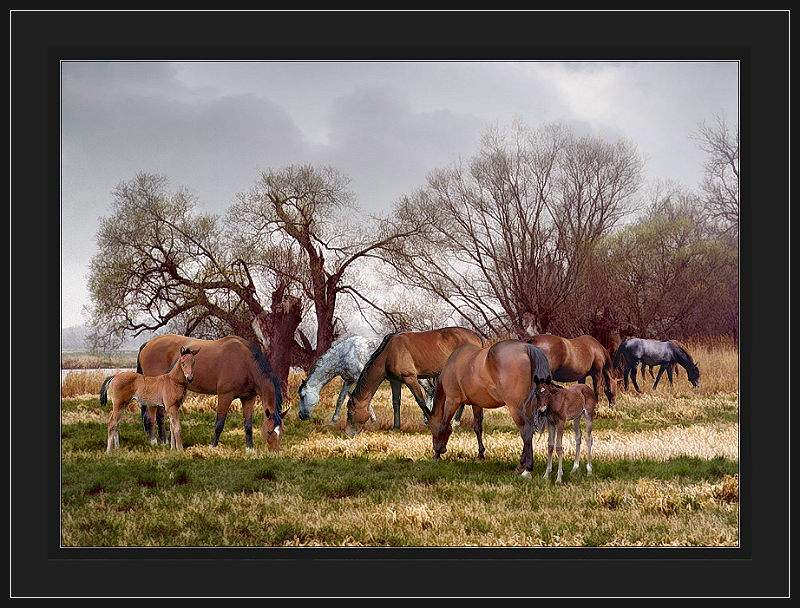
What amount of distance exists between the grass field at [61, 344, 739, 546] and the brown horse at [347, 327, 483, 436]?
600 millimetres

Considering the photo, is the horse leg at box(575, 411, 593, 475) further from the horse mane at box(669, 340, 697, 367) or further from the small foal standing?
the small foal standing

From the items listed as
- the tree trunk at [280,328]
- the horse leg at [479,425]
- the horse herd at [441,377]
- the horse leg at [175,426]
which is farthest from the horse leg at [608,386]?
the horse leg at [175,426]

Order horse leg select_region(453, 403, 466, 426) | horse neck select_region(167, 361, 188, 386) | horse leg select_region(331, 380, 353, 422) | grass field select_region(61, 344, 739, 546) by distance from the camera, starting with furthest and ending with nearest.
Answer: horse leg select_region(453, 403, 466, 426) → horse leg select_region(331, 380, 353, 422) → horse neck select_region(167, 361, 188, 386) → grass field select_region(61, 344, 739, 546)

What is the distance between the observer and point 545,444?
306 inches

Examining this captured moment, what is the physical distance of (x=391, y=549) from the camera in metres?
6.02

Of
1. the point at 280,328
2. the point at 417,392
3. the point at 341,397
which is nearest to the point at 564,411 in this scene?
the point at 417,392

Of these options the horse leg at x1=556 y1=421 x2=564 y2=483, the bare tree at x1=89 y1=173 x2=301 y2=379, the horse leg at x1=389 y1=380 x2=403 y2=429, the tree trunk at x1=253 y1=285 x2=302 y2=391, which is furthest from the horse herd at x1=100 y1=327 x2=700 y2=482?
the horse leg at x1=389 y1=380 x2=403 y2=429

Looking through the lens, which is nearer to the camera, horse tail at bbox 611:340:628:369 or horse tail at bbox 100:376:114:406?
horse tail at bbox 100:376:114:406

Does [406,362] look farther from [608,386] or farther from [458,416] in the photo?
[608,386]

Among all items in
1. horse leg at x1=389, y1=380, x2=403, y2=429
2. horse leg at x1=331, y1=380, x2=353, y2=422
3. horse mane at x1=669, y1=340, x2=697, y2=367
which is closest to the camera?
horse mane at x1=669, y1=340, x2=697, y2=367

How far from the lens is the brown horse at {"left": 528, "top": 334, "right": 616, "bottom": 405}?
7.66 meters

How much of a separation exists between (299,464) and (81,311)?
7.98 feet

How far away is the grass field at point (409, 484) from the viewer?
6250 millimetres
